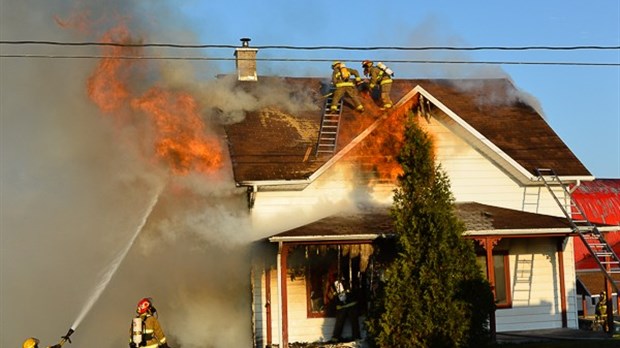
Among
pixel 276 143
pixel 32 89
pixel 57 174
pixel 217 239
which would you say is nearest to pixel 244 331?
pixel 217 239

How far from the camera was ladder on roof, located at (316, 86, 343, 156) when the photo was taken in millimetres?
23406

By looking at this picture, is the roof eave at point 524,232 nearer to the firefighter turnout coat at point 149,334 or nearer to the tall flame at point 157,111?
the tall flame at point 157,111

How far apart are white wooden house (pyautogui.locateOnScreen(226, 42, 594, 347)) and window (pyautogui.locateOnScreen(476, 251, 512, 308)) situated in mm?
24

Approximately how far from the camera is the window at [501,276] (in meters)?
23.5

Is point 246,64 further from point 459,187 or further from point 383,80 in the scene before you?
point 459,187

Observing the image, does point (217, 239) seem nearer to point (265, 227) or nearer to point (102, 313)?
point (265, 227)

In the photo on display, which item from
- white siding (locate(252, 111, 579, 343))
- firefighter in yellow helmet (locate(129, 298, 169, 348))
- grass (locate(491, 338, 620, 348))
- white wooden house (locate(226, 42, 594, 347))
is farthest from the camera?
white siding (locate(252, 111, 579, 343))

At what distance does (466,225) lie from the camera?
21.4 metres

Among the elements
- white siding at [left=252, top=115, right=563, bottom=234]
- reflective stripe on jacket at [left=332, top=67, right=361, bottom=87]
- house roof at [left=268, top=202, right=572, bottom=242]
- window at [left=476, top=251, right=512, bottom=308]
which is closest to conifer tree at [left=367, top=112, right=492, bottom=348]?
house roof at [left=268, top=202, right=572, bottom=242]

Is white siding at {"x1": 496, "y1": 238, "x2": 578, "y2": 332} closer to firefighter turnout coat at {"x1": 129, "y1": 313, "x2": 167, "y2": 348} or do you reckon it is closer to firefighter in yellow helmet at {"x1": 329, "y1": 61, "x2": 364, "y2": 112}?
firefighter in yellow helmet at {"x1": 329, "y1": 61, "x2": 364, "y2": 112}

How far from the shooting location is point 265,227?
22.3 metres

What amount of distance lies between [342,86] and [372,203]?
10.4ft

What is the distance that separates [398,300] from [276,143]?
254 inches

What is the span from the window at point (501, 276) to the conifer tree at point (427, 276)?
4.57m
